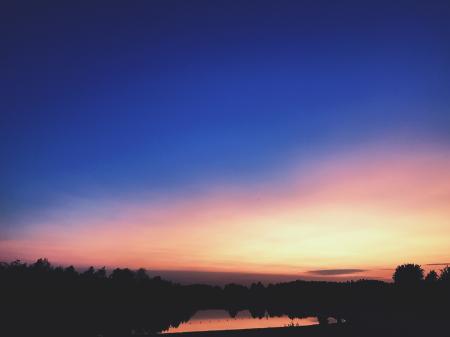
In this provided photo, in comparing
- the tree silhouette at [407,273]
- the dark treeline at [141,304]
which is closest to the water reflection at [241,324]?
the dark treeline at [141,304]

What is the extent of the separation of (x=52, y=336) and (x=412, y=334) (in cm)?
2757

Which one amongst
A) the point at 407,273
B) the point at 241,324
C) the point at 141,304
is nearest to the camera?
the point at 241,324

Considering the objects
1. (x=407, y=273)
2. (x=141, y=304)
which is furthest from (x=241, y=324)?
(x=407, y=273)

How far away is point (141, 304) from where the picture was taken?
98.3 meters

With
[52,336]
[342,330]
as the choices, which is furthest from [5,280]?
[342,330]

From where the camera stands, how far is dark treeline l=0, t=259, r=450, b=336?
1486 inches

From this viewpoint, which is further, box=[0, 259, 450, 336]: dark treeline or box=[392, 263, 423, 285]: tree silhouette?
box=[392, 263, 423, 285]: tree silhouette

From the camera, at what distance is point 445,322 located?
89.5ft

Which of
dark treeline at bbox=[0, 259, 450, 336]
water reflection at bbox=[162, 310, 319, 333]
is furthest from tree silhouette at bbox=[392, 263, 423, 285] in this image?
water reflection at bbox=[162, 310, 319, 333]

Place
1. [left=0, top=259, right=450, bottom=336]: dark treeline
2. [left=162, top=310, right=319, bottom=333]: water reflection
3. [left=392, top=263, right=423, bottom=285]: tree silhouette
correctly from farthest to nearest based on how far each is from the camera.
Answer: [left=392, top=263, right=423, bottom=285]: tree silhouette, [left=162, top=310, right=319, bottom=333]: water reflection, [left=0, top=259, right=450, bottom=336]: dark treeline

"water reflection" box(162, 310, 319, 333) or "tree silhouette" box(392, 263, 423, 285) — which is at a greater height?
"tree silhouette" box(392, 263, 423, 285)

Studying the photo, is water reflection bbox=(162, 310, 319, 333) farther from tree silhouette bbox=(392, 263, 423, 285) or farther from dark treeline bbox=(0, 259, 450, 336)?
tree silhouette bbox=(392, 263, 423, 285)

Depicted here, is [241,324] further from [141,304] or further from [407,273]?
[407,273]

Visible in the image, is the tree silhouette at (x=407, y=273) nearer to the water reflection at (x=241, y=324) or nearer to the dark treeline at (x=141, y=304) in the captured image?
the dark treeline at (x=141, y=304)
